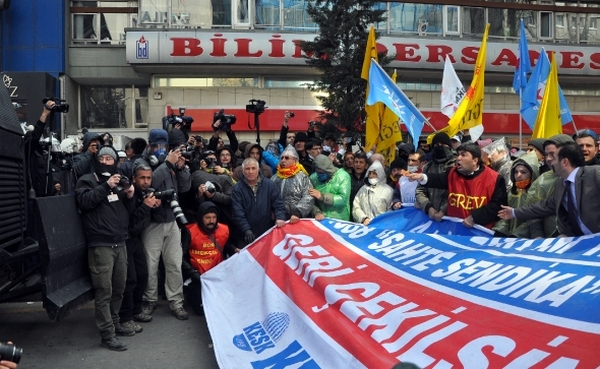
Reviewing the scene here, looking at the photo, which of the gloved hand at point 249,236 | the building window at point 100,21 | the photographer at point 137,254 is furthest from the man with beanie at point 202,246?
the building window at point 100,21

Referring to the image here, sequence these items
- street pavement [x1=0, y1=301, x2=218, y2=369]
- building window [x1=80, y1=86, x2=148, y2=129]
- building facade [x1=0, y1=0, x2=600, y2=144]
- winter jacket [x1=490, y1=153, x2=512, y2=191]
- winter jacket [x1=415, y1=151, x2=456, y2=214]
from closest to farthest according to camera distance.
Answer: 1. street pavement [x1=0, y1=301, x2=218, y2=369]
2. winter jacket [x1=490, y1=153, x2=512, y2=191]
3. winter jacket [x1=415, y1=151, x2=456, y2=214]
4. building facade [x1=0, y1=0, x2=600, y2=144]
5. building window [x1=80, y1=86, x2=148, y2=129]

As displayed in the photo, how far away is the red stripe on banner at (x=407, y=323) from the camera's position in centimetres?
391

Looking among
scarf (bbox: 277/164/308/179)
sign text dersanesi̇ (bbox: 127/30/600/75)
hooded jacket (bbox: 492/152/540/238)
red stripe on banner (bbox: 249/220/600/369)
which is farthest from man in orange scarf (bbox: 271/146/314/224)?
sign text dersanesi̇ (bbox: 127/30/600/75)

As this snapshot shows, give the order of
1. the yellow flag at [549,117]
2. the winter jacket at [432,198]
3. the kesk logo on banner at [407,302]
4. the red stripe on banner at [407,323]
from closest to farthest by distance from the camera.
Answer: the red stripe on banner at [407,323], the kesk logo on banner at [407,302], the winter jacket at [432,198], the yellow flag at [549,117]

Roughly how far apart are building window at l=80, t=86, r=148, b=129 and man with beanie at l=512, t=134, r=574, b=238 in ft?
65.5

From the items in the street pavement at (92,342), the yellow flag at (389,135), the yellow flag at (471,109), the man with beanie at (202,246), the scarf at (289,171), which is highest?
the yellow flag at (471,109)

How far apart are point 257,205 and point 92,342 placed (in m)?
2.42

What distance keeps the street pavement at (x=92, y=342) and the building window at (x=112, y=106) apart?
1724 centimetres

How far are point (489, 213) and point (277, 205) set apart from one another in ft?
8.57

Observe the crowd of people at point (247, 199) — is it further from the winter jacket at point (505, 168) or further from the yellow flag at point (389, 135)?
the yellow flag at point (389, 135)

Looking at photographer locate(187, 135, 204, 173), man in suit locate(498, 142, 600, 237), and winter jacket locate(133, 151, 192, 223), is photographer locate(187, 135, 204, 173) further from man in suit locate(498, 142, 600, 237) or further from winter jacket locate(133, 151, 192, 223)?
man in suit locate(498, 142, 600, 237)

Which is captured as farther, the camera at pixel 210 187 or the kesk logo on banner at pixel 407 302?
the camera at pixel 210 187

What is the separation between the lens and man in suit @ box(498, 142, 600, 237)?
575 centimetres

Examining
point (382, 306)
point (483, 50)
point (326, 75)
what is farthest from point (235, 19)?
point (382, 306)
